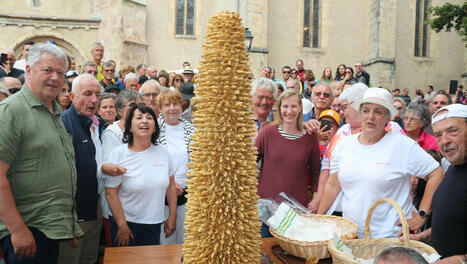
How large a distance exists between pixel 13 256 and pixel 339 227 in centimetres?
208

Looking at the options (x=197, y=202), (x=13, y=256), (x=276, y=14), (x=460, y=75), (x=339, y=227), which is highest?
(x=276, y=14)

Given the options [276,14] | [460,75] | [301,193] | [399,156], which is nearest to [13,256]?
[301,193]

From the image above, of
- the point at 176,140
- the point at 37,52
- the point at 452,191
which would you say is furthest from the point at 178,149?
the point at 452,191

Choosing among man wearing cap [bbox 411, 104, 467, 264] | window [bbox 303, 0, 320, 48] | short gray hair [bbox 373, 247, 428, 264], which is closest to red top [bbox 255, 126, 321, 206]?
man wearing cap [bbox 411, 104, 467, 264]

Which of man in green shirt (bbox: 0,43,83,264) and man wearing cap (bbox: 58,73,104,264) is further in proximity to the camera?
man wearing cap (bbox: 58,73,104,264)

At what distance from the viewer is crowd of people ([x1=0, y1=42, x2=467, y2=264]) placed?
2324mm

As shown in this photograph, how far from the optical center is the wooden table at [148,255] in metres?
2.19

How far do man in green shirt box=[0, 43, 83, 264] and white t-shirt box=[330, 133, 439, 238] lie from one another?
6.59 feet

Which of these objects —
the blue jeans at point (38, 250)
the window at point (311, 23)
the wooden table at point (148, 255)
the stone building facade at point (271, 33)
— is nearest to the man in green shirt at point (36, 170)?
the blue jeans at point (38, 250)

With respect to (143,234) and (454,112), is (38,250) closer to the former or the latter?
(143,234)

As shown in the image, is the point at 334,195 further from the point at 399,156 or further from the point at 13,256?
the point at 13,256

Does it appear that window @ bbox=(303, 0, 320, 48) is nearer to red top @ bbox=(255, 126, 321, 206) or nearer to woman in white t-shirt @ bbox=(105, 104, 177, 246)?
red top @ bbox=(255, 126, 321, 206)

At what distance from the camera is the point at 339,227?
2.56 metres

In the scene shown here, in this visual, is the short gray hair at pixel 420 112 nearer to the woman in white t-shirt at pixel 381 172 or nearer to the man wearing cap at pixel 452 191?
the woman in white t-shirt at pixel 381 172
